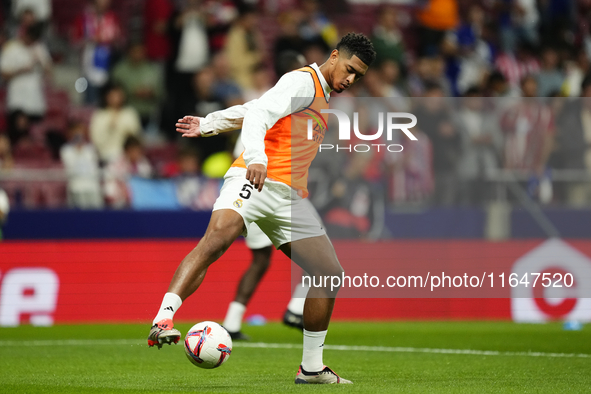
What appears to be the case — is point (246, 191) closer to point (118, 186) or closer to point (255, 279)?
point (255, 279)

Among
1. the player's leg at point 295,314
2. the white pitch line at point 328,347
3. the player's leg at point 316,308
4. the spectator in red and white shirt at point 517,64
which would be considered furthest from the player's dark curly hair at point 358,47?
the spectator in red and white shirt at point 517,64

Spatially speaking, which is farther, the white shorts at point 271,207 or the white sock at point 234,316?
the white sock at point 234,316

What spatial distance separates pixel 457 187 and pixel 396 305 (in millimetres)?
1950

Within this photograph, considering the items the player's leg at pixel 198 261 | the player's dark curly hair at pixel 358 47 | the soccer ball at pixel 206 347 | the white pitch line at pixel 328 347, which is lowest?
the white pitch line at pixel 328 347

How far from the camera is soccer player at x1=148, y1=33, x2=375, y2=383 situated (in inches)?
246

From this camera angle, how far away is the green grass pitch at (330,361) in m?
6.38

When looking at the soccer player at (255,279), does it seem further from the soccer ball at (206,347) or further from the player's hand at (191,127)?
the soccer ball at (206,347)

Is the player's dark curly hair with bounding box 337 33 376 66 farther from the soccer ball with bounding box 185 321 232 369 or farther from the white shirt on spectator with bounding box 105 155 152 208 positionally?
the white shirt on spectator with bounding box 105 155 152 208

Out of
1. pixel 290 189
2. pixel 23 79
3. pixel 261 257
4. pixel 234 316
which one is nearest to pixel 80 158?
pixel 23 79

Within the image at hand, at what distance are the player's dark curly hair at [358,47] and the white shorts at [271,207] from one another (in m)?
1.04

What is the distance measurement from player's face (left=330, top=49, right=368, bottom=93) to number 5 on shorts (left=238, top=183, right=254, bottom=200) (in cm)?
94

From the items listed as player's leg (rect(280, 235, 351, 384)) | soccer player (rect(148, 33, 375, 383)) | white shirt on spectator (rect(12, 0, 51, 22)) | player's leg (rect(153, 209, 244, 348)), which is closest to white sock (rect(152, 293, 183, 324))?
player's leg (rect(153, 209, 244, 348))

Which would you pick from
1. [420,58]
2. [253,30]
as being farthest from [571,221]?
[253,30]

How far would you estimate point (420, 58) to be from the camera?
17.3 metres
